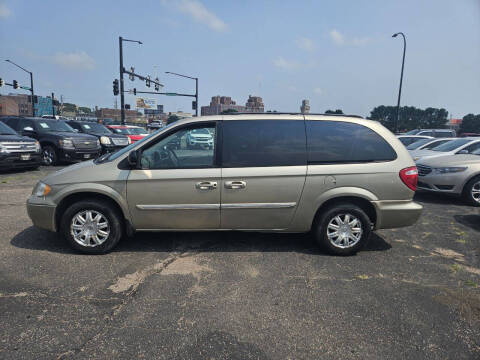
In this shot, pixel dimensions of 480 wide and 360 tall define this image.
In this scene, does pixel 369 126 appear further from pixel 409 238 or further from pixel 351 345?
pixel 351 345

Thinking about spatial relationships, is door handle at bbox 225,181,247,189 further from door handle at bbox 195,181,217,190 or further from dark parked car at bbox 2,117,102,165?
dark parked car at bbox 2,117,102,165

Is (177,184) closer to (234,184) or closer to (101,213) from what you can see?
(234,184)

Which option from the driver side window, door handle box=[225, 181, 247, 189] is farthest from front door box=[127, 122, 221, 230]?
door handle box=[225, 181, 247, 189]

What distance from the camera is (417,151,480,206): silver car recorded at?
6.86 m

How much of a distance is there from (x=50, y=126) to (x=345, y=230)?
1214 cm

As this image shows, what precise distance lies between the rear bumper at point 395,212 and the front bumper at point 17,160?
9857 mm

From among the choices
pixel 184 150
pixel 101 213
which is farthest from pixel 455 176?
pixel 101 213

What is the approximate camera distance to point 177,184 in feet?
12.3

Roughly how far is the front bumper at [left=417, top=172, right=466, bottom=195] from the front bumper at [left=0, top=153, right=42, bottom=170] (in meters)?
11.0

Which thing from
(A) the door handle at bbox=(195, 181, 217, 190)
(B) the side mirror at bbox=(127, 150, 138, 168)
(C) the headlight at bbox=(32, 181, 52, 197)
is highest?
(B) the side mirror at bbox=(127, 150, 138, 168)

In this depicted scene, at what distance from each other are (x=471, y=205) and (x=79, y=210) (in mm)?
7736

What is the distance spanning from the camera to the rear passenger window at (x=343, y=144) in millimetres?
3875

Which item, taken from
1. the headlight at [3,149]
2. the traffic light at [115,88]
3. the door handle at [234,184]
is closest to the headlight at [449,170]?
the door handle at [234,184]

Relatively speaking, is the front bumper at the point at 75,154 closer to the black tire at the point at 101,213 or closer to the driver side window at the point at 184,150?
the black tire at the point at 101,213
